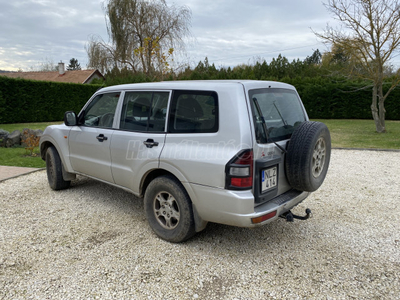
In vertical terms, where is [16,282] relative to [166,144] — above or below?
below

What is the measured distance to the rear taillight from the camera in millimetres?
2693

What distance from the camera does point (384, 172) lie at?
6.53m

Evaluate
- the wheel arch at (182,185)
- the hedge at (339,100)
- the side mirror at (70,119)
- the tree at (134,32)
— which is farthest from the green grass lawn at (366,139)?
the tree at (134,32)

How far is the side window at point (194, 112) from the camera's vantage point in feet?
9.63

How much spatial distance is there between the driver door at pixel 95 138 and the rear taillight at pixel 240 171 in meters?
1.89

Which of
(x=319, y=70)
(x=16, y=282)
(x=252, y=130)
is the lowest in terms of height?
(x=16, y=282)

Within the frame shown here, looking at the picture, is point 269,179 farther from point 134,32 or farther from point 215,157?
point 134,32

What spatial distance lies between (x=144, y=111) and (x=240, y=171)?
1507 mm

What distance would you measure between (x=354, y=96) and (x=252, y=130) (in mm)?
18367

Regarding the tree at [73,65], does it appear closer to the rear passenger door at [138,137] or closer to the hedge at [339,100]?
the hedge at [339,100]

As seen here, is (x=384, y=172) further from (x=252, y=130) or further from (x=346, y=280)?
(x=252, y=130)

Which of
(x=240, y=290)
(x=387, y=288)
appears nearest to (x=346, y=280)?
(x=387, y=288)

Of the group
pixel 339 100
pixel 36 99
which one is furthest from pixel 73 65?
pixel 339 100

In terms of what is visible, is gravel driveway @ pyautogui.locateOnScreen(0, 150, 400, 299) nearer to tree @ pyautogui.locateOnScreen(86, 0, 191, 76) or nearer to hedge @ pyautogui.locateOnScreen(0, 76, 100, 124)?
hedge @ pyautogui.locateOnScreen(0, 76, 100, 124)
